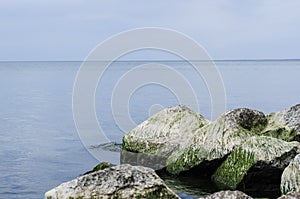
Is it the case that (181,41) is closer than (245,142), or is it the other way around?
(245,142)

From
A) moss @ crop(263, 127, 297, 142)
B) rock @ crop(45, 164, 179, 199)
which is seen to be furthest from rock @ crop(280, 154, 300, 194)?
moss @ crop(263, 127, 297, 142)

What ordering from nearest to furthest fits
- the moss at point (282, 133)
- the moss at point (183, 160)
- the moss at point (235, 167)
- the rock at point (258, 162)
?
the rock at point (258, 162), the moss at point (235, 167), the moss at point (183, 160), the moss at point (282, 133)

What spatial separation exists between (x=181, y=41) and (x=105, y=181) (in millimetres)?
7123

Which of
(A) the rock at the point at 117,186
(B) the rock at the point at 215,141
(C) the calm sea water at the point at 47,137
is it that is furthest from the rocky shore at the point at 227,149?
(C) the calm sea water at the point at 47,137

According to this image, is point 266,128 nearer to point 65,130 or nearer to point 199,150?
point 199,150

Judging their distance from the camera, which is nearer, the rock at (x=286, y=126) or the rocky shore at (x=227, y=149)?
the rocky shore at (x=227, y=149)

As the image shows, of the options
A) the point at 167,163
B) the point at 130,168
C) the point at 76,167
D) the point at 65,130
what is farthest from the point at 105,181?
the point at 65,130

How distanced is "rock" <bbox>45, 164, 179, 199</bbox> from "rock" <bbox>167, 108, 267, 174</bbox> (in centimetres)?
491

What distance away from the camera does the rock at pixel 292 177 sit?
10.4 m

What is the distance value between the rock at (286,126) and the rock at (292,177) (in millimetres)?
3659

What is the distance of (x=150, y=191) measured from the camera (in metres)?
8.77

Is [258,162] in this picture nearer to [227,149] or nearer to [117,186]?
[227,149]

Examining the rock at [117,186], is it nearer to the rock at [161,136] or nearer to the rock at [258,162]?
the rock at [258,162]

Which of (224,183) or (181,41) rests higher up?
(181,41)
